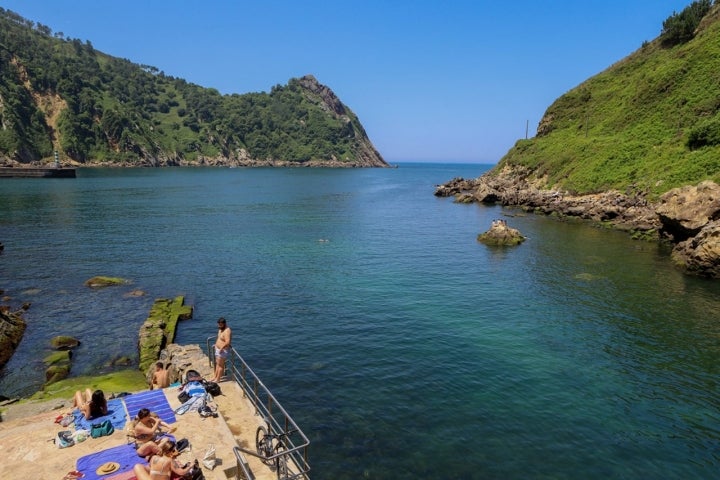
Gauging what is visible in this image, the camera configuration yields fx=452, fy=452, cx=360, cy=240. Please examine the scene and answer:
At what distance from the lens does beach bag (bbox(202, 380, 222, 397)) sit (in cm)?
1871

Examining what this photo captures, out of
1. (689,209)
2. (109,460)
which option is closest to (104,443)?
(109,460)

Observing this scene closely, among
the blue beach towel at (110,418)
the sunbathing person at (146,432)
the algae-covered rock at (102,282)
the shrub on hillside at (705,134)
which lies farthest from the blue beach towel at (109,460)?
the shrub on hillside at (705,134)

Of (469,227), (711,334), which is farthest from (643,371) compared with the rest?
(469,227)

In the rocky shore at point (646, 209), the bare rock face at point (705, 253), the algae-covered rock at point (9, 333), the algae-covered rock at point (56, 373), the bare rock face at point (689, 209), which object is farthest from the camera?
the bare rock face at point (689, 209)

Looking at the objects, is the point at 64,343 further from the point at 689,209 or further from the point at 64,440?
the point at 689,209

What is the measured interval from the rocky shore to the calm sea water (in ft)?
8.88

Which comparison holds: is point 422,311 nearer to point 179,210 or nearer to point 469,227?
point 469,227

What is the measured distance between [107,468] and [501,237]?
175 feet

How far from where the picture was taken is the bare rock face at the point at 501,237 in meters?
59.2

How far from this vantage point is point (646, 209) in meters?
68.0

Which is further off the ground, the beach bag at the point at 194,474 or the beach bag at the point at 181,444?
the beach bag at the point at 194,474

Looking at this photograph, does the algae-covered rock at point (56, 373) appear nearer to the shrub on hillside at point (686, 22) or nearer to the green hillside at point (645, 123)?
the green hillside at point (645, 123)

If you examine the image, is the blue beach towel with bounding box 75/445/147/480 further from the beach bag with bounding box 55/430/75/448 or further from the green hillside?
the green hillside

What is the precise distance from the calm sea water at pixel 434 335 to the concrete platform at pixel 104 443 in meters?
3.43
